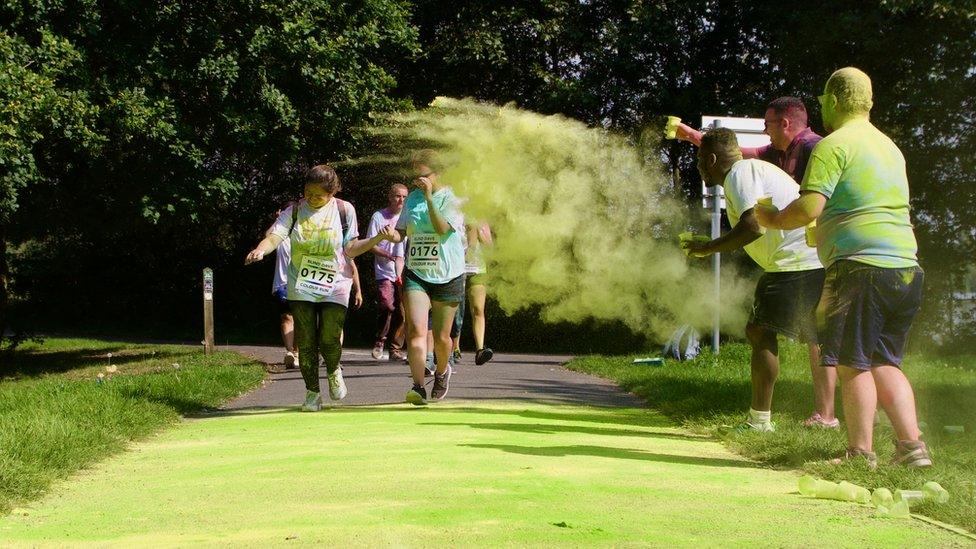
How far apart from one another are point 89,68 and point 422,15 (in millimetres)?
10563

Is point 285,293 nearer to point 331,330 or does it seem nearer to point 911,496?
point 331,330

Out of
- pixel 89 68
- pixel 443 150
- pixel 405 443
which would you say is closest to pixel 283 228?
pixel 443 150

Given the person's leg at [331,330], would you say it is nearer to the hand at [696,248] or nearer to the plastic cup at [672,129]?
the plastic cup at [672,129]

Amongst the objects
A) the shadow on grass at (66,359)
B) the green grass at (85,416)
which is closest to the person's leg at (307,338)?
the green grass at (85,416)

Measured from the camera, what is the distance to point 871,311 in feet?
19.5

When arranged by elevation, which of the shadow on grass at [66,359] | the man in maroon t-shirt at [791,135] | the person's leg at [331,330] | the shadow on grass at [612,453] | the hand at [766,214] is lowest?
the shadow on grass at [66,359]

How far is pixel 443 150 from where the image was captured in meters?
10.9

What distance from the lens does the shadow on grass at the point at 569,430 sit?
25.6ft

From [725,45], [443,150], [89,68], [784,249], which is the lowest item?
[784,249]

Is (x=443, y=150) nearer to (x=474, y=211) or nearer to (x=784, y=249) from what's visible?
(x=474, y=211)

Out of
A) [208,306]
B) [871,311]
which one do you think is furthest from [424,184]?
[208,306]

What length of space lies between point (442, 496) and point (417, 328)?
440 cm

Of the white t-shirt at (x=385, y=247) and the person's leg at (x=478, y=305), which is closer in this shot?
→ the person's leg at (x=478, y=305)

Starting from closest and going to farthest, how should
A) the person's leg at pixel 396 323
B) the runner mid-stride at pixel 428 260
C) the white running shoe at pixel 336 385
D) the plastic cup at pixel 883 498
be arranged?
the plastic cup at pixel 883 498
the runner mid-stride at pixel 428 260
the white running shoe at pixel 336 385
the person's leg at pixel 396 323
